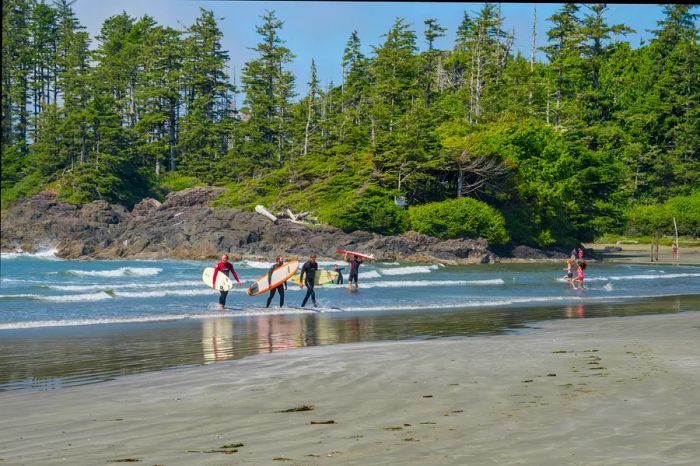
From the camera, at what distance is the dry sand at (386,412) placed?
7348mm

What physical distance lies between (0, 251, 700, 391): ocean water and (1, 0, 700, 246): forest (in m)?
17.0

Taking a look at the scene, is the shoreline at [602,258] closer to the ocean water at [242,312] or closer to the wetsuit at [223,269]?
the ocean water at [242,312]

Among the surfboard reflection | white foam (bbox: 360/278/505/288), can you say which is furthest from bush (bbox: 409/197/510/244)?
the surfboard reflection

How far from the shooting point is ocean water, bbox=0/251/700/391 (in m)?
15.6

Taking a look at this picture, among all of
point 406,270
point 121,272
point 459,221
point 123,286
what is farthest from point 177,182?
point 123,286

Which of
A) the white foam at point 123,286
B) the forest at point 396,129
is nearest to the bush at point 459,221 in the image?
the forest at point 396,129

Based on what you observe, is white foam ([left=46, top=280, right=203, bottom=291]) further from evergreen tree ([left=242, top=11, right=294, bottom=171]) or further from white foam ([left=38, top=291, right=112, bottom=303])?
evergreen tree ([left=242, top=11, right=294, bottom=171])

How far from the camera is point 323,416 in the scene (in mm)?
9117

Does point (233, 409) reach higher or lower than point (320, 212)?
lower

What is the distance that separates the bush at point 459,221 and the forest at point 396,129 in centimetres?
13

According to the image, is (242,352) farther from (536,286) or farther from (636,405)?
(536,286)

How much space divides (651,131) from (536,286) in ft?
207

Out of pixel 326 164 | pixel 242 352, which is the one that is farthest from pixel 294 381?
pixel 326 164

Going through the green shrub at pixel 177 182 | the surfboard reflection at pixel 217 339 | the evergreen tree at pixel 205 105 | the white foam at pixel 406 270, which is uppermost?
the evergreen tree at pixel 205 105
